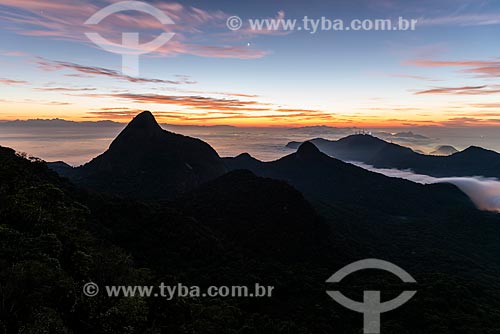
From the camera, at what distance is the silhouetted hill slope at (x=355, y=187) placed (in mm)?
135375

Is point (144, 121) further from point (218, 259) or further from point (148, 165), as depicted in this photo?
point (218, 259)

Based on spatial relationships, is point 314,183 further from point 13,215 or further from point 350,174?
point 13,215

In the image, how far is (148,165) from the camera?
380 feet

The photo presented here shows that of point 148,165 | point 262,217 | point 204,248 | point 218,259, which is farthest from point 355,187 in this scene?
point 204,248

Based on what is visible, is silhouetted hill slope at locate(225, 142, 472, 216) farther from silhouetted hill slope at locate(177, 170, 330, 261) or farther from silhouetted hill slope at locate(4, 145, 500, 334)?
silhouetted hill slope at locate(177, 170, 330, 261)
